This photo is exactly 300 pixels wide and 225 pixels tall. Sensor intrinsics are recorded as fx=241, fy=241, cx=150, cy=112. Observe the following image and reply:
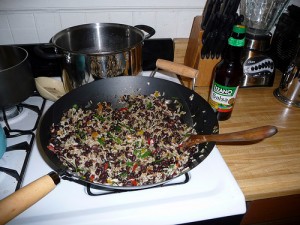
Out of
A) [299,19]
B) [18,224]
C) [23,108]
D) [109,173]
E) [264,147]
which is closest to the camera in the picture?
[18,224]

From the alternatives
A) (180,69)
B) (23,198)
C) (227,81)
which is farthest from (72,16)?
(23,198)

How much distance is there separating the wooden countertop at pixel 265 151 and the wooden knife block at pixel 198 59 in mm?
56

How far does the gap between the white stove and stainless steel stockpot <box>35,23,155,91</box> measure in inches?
14.8

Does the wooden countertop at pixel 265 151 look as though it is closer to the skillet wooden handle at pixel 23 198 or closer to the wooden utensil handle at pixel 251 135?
the wooden utensil handle at pixel 251 135

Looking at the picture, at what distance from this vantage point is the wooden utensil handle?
0.62 meters

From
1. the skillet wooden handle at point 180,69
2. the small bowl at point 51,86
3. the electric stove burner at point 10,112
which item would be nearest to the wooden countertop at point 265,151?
the skillet wooden handle at point 180,69

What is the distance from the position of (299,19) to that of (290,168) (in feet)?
2.37

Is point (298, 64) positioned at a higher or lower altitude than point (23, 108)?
higher

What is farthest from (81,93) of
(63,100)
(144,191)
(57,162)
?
(144,191)

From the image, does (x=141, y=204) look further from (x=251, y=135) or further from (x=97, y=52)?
(x=97, y=52)

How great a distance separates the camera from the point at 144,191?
67 cm

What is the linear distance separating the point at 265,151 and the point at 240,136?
0.24 m

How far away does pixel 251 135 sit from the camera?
642 mm

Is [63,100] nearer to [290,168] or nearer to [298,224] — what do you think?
[290,168]
